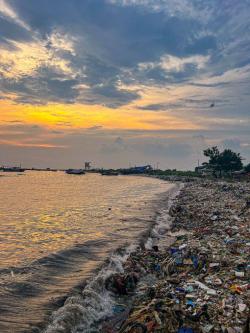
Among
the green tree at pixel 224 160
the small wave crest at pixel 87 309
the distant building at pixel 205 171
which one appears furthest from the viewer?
the distant building at pixel 205 171

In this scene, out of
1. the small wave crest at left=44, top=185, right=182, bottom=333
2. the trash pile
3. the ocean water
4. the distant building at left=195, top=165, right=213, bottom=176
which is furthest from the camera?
the distant building at left=195, top=165, right=213, bottom=176

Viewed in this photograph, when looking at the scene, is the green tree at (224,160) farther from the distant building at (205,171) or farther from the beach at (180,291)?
the beach at (180,291)

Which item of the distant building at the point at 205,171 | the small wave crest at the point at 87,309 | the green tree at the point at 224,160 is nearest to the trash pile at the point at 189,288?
the small wave crest at the point at 87,309

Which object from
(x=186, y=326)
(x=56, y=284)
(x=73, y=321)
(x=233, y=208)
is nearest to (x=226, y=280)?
(x=186, y=326)

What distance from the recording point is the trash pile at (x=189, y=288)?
7.03m

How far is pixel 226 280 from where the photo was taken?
9211 mm

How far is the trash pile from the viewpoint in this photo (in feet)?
23.1

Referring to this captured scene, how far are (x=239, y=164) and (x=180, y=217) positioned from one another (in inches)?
2932

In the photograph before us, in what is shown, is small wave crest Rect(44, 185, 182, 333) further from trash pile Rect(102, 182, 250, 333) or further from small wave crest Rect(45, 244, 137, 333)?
trash pile Rect(102, 182, 250, 333)

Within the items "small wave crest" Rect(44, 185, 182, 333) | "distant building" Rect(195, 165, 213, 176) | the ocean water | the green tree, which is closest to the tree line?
the green tree

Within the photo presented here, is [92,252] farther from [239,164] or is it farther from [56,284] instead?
[239,164]

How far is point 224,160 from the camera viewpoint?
92.6 metres

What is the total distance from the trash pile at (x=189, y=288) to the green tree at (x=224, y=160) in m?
78.7

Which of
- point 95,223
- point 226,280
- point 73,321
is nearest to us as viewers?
point 73,321
